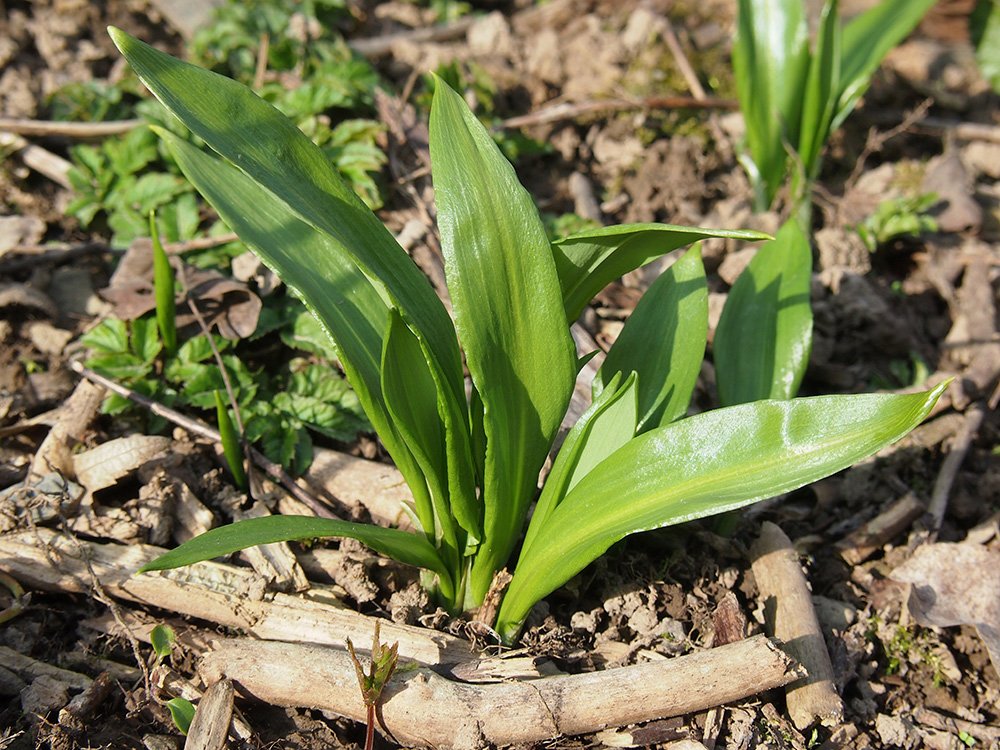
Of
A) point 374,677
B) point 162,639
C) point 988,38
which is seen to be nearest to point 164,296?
point 162,639

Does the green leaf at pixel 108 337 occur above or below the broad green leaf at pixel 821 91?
below

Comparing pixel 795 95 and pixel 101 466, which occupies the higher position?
pixel 795 95

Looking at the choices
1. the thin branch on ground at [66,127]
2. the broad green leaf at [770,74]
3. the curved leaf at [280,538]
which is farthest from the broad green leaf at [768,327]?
the thin branch on ground at [66,127]

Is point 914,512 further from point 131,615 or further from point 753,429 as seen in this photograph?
point 131,615

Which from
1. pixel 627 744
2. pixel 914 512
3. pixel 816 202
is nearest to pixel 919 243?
pixel 816 202

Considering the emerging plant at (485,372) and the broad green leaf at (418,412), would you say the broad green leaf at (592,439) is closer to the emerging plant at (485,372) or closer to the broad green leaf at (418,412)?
the emerging plant at (485,372)

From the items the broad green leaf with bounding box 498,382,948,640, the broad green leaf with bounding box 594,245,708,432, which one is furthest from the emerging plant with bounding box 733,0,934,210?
the broad green leaf with bounding box 498,382,948,640

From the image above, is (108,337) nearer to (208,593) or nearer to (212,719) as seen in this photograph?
(208,593)
